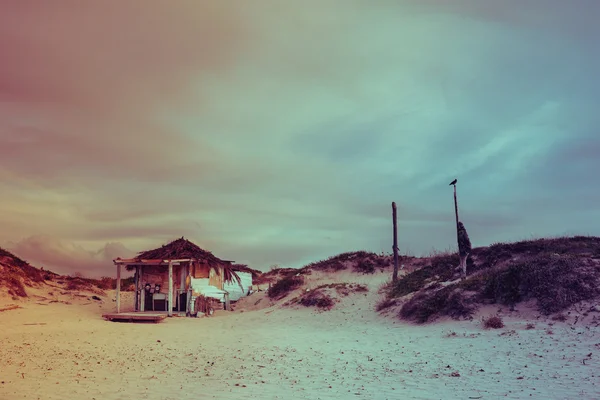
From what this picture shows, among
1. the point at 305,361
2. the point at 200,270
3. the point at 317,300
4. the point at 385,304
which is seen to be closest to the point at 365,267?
the point at 317,300

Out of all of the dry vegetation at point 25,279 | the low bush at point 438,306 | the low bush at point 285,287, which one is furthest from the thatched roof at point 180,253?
the low bush at point 438,306

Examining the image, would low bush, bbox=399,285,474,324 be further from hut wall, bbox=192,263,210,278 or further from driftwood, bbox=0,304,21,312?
driftwood, bbox=0,304,21,312

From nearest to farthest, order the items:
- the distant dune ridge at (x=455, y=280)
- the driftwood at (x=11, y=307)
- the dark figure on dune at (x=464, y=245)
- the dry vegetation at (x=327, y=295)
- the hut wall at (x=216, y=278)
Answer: the distant dune ridge at (x=455, y=280)
the dark figure on dune at (x=464, y=245)
the driftwood at (x=11, y=307)
the dry vegetation at (x=327, y=295)
the hut wall at (x=216, y=278)

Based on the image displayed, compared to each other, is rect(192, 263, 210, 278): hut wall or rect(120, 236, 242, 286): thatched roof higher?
rect(120, 236, 242, 286): thatched roof

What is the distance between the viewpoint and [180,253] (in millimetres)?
27000

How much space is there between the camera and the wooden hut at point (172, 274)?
88.2ft

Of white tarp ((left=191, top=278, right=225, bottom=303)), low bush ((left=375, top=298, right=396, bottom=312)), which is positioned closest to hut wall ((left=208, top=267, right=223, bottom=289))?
white tarp ((left=191, top=278, right=225, bottom=303))

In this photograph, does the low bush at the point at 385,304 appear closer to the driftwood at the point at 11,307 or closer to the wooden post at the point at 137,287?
the wooden post at the point at 137,287

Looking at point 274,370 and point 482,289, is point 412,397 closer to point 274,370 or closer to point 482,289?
point 274,370

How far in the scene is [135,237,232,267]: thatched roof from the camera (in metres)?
26.9

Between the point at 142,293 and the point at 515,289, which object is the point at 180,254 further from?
the point at 515,289

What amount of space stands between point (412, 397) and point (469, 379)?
2208 millimetres

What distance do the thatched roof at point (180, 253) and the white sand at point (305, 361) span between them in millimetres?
5743

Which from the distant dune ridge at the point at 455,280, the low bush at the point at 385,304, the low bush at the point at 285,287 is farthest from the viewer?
the low bush at the point at 285,287
